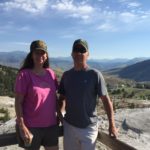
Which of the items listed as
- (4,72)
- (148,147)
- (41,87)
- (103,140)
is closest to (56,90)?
(41,87)

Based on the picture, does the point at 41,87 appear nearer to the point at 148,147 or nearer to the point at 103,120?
the point at 148,147

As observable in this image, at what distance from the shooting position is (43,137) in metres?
4.64

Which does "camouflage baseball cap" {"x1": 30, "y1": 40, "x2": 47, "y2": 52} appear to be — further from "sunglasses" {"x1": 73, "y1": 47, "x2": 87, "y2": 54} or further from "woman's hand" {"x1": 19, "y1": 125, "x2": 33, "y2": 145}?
"woman's hand" {"x1": 19, "y1": 125, "x2": 33, "y2": 145}

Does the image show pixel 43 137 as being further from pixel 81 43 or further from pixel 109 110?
pixel 81 43

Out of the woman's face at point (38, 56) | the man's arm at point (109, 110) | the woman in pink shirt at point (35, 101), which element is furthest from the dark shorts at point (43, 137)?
the woman's face at point (38, 56)

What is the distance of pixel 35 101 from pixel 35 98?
0.04m

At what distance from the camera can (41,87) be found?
452cm

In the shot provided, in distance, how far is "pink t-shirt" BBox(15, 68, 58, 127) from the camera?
14.6 ft

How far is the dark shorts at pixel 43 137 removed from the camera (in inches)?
178

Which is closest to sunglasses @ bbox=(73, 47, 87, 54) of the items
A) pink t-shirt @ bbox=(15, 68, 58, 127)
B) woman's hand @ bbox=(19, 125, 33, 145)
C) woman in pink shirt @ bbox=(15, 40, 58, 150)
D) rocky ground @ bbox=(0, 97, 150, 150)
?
woman in pink shirt @ bbox=(15, 40, 58, 150)

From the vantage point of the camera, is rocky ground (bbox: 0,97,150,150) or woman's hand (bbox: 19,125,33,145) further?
rocky ground (bbox: 0,97,150,150)

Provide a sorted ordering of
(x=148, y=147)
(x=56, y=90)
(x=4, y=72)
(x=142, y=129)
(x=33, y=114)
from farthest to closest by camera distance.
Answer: (x=4, y=72) < (x=142, y=129) < (x=148, y=147) < (x=56, y=90) < (x=33, y=114)

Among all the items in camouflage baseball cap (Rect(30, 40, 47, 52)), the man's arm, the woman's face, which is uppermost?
camouflage baseball cap (Rect(30, 40, 47, 52))

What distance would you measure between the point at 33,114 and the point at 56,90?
47cm
